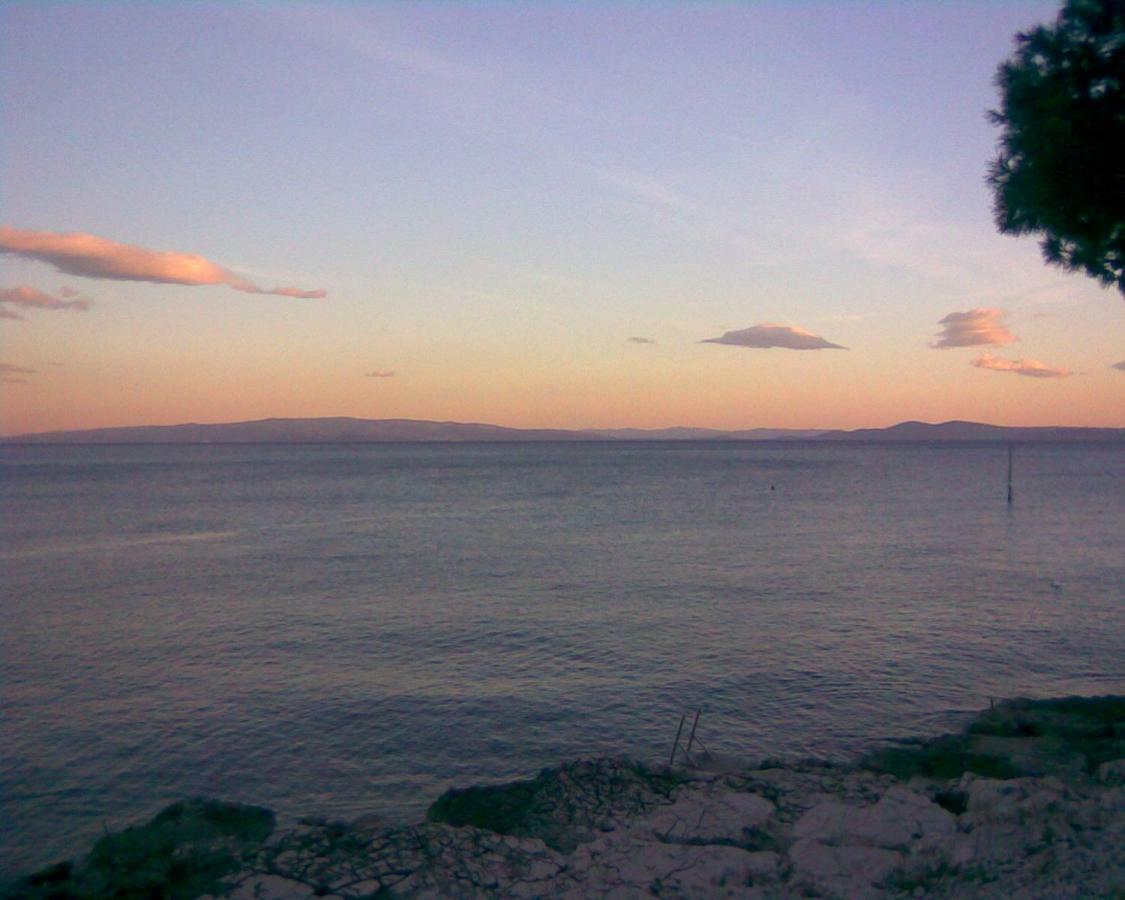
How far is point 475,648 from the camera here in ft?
74.7

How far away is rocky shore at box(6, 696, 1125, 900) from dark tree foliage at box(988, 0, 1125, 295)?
722 centimetres

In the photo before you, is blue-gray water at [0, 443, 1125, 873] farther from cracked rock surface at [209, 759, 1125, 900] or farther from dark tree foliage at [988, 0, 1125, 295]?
dark tree foliage at [988, 0, 1125, 295]

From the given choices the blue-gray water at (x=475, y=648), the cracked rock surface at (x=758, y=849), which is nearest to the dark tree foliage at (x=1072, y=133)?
the cracked rock surface at (x=758, y=849)

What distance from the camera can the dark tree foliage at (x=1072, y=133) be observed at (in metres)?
10.9

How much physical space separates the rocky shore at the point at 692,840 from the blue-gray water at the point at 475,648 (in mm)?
1486

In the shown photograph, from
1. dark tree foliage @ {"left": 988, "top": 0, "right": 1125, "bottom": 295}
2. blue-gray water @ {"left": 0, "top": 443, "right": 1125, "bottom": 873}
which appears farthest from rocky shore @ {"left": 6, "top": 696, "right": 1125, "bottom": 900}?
dark tree foliage @ {"left": 988, "top": 0, "right": 1125, "bottom": 295}

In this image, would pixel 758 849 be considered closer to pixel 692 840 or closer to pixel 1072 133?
pixel 692 840

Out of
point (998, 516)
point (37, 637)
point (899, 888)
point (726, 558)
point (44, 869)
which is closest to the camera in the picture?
point (899, 888)

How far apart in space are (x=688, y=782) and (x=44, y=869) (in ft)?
29.5

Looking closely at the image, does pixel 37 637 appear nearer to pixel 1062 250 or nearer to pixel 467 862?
pixel 467 862

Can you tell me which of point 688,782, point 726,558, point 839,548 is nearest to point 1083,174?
point 688,782

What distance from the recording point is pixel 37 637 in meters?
24.7

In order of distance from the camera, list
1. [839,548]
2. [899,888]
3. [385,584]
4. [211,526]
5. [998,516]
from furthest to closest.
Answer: [998,516] → [211,526] → [839,548] → [385,584] → [899,888]

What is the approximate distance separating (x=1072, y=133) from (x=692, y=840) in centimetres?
1003
